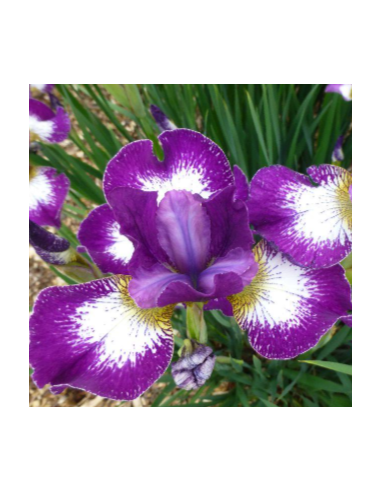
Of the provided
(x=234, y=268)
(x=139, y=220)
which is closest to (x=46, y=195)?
(x=139, y=220)

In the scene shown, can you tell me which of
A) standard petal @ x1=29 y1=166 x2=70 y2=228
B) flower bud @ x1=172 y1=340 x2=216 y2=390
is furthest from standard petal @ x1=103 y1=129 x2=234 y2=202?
standard petal @ x1=29 y1=166 x2=70 y2=228

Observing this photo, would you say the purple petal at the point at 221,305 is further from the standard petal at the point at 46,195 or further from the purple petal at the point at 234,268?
the standard petal at the point at 46,195

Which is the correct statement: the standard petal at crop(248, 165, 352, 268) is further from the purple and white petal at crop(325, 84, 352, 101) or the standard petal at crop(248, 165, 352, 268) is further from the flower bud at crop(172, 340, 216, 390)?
the purple and white petal at crop(325, 84, 352, 101)

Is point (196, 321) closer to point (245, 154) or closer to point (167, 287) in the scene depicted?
point (167, 287)

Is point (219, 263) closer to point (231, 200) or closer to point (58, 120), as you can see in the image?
point (231, 200)

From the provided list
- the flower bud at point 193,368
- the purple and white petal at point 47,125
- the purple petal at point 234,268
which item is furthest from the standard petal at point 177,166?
the purple and white petal at point 47,125

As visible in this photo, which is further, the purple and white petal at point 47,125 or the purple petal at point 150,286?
the purple and white petal at point 47,125
